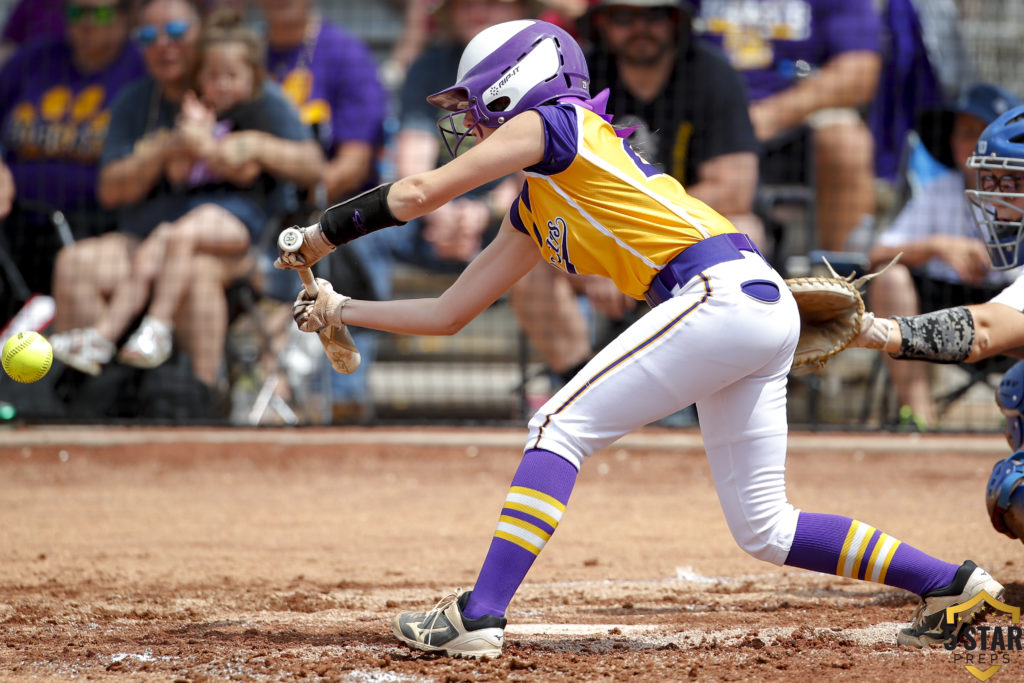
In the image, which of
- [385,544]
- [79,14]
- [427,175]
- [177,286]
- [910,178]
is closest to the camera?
[427,175]

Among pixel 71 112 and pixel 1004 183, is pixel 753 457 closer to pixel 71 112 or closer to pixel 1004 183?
pixel 1004 183

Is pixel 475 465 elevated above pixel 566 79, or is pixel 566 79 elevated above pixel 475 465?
pixel 566 79

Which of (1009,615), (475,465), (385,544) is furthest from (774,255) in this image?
(1009,615)

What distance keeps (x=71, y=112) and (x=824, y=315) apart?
6.79 metres

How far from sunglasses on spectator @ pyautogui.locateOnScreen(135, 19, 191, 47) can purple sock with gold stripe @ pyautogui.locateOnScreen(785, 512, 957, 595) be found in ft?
21.1

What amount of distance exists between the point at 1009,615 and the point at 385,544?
2684mm

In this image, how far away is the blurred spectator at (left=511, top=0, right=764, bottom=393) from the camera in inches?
296

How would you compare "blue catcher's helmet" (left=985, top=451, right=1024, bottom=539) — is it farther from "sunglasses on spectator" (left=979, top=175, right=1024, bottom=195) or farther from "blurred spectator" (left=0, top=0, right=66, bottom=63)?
"blurred spectator" (left=0, top=0, right=66, bottom=63)

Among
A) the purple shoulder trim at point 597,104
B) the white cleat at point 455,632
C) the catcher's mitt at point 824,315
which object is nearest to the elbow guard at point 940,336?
the catcher's mitt at point 824,315

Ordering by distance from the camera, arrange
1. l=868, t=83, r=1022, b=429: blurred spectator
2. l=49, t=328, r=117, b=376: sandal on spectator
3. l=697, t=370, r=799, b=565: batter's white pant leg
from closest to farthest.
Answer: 1. l=697, t=370, r=799, b=565: batter's white pant leg
2. l=49, t=328, r=117, b=376: sandal on spectator
3. l=868, t=83, r=1022, b=429: blurred spectator

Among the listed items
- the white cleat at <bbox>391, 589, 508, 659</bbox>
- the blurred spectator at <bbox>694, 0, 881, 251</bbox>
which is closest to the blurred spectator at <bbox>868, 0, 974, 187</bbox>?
the blurred spectator at <bbox>694, 0, 881, 251</bbox>

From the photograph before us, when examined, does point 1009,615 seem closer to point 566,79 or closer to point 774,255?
point 566,79

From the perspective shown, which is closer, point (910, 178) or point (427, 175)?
point (427, 175)

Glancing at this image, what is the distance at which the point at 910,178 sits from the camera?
8133 mm
